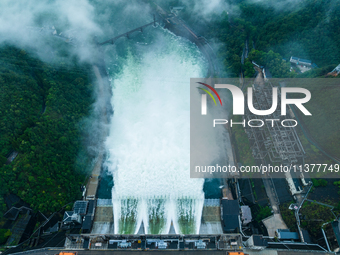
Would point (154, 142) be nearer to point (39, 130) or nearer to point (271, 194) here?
point (39, 130)

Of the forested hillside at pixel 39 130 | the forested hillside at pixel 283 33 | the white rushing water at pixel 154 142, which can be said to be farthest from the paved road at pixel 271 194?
the forested hillside at pixel 39 130

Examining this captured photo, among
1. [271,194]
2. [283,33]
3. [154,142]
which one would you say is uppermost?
[283,33]

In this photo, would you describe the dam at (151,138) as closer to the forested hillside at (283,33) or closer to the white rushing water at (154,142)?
the white rushing water at (154,142)

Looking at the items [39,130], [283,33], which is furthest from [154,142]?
[283,33]

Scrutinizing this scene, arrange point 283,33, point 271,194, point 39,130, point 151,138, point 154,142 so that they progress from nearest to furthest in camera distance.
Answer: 1. point 271,194
2. point 39,130
3. point 154,142
4. point 151,138
5. point 283,33

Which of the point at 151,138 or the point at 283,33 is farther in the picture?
the point at 283,33

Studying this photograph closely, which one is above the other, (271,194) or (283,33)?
(283,33)

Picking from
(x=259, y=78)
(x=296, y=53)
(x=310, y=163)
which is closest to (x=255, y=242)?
(x=310, y=163)

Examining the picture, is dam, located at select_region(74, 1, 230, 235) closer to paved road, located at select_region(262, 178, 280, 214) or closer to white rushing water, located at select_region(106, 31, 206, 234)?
white rushing water, located at select_region(106, 31, 206, 234)

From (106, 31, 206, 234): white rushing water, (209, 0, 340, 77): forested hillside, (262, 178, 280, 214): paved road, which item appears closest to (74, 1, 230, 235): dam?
(106, 31, 206, 234): white rushing water
